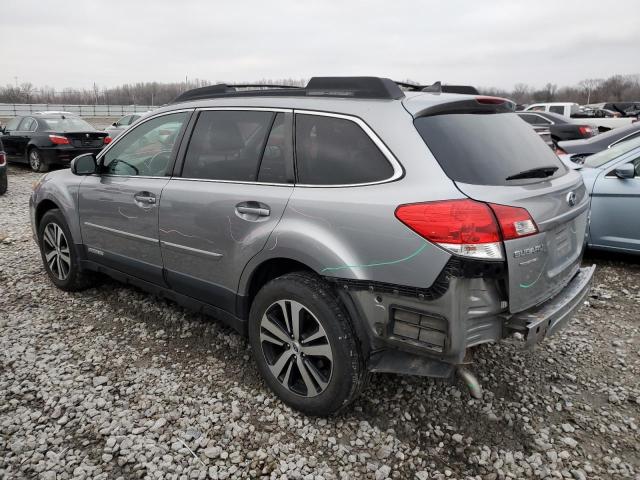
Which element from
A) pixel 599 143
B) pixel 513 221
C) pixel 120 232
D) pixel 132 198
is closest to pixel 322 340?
pixel 513 221

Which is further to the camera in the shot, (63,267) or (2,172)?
(2,172)

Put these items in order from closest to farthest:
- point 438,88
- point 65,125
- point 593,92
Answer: point 438,88 < point 65,125 < point 593,92

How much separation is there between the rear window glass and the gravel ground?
1.38m

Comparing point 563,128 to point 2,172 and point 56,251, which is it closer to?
point 56,251

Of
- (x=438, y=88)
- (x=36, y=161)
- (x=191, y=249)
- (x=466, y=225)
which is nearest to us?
(x=466, y=225)

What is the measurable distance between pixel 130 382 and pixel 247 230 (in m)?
1.29

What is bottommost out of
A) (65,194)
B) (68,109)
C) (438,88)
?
(65,194)

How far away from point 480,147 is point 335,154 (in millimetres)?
746

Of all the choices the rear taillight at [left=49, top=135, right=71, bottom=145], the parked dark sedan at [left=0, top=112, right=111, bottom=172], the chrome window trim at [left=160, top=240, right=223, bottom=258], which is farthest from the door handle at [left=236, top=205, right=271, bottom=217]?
the rear taillight at [left=49, top=135, right=71, bottom=145]

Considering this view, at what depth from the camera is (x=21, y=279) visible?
196 inches

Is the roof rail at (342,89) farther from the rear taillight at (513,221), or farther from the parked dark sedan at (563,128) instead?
the parked dark sedan at (563,128)

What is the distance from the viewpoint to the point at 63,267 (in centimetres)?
459

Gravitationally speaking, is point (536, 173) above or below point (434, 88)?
below

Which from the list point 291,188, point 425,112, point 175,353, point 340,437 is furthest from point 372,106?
point 175,353
